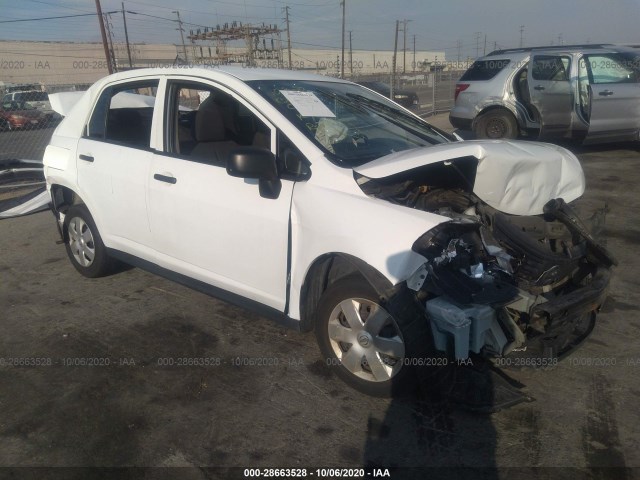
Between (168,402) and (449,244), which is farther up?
(449,244)

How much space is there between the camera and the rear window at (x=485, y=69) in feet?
34.2

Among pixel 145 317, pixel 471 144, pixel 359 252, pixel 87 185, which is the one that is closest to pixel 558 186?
pixel 471 144

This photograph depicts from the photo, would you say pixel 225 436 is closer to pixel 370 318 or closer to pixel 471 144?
pixel 370 318

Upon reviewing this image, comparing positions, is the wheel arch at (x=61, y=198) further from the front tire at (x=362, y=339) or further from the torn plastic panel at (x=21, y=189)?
the front tire at (x=362, y=339)

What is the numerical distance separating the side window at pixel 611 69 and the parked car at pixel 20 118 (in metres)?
18.8

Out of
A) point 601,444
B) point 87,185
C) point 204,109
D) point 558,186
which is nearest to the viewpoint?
point 601,444

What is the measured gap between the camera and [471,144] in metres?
3.06

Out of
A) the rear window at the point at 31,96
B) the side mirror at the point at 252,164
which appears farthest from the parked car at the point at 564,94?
the rear window at the point at 31,96

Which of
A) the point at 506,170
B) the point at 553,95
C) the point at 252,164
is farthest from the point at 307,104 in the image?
the point at 553,95

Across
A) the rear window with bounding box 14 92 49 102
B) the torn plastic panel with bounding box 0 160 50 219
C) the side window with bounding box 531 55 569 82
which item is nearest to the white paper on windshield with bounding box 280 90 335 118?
the torn plastic panel with bounding box 0 160 50 219

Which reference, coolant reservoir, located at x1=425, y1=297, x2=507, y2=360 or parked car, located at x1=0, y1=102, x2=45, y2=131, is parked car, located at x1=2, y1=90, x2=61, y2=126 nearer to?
parked car, located at x1=0, y1=102, x2=45, y2=131

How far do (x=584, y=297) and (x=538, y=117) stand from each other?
7692 mm

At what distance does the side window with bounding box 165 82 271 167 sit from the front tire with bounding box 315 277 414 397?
140cm

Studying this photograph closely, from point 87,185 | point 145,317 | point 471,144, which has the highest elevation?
point 471,144
